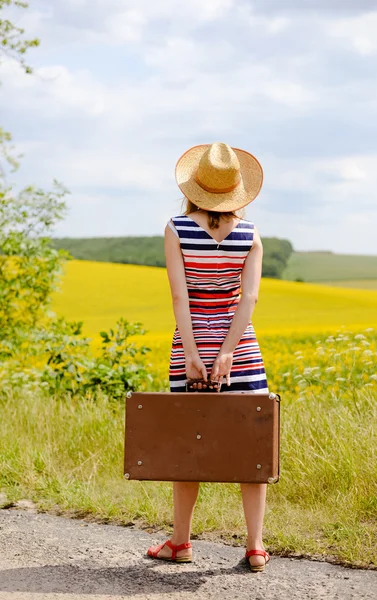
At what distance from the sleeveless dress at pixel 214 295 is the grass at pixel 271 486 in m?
1.11

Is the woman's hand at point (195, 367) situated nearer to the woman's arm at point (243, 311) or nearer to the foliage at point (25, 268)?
the woman's arm at point (243, 311)

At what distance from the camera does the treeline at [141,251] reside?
109 ft

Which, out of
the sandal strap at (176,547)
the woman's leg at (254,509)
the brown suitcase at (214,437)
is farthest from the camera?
the sandal strap at (176,547)

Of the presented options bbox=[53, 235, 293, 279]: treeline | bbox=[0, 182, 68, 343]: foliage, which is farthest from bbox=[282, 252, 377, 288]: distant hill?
bbox=[0, 182, 68, 343]: foliage

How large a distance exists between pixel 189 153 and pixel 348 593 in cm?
233

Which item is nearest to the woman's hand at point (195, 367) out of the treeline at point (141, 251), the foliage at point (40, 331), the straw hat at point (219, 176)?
the straw hat at point (219, 176)

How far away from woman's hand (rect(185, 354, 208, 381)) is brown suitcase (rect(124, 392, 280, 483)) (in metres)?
0.13

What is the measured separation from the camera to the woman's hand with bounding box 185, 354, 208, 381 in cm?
405

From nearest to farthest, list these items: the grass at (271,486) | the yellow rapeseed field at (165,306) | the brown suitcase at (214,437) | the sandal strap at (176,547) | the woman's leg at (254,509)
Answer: the brown suitcase at (214,437), the woman's leg at (254,509), the sandal strap at (176,547), the grass at (271,486), the yellow rapeseed field at (165,306)

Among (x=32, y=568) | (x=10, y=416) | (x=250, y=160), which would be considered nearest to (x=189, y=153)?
(x=250, y=160)

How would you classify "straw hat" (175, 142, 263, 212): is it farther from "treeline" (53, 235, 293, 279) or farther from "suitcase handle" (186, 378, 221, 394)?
"treeline" (53, 235, 293, 279)

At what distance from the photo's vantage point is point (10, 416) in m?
7.41

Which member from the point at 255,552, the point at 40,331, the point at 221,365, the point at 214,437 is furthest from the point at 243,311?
the point at 40,331

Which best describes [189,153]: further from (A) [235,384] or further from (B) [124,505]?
(B) [124,505]
